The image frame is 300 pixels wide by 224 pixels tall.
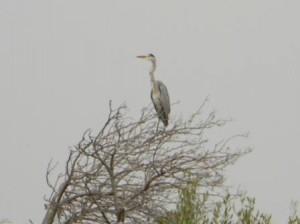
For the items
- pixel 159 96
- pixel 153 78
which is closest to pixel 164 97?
pixel 159 96

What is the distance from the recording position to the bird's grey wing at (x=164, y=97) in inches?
616

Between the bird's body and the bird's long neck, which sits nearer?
the bird's body

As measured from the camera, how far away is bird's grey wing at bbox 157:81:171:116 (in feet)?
51.3

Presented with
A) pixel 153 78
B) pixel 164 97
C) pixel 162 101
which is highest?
pixel 153 78

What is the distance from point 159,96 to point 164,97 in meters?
0.11

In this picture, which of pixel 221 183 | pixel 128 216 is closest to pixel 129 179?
pixel 128 216

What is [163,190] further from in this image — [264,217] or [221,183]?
[264,217]

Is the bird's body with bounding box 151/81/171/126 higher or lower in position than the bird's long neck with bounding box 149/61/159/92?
lower

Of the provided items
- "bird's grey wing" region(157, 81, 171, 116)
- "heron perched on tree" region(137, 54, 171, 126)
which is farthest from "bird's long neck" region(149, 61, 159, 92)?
"bird's grey wing" region(157, 81, 171, 116)

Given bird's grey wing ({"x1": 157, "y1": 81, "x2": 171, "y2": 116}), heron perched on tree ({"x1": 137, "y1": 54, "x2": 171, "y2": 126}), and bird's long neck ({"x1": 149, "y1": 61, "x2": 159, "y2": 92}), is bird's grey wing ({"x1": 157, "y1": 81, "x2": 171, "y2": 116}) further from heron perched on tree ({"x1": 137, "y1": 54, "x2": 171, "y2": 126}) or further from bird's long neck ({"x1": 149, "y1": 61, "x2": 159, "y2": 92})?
bird's long neck ({"x1": 149, "y1": 61, "x2": 159, "y2": 92})

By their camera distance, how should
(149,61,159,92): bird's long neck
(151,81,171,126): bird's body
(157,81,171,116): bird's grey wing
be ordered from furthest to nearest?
(149,61,159,92): bird's long neck, (157,81,171,116): bird's grey wing, (151,81,171,126): bird's body

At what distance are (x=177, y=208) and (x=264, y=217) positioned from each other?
2.66 feet

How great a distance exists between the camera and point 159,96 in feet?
51.8

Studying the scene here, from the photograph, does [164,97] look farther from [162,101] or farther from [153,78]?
[153,78]
